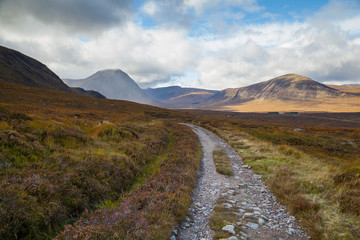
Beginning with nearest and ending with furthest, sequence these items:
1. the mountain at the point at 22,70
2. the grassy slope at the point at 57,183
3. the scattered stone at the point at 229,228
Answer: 1. the grassy slope at the point at 57,183
2. the scattered stone at the point at 229,228
3. the mountain at the point at 22,70

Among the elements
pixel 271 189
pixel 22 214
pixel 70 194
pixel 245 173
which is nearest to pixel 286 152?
pixel 245 173

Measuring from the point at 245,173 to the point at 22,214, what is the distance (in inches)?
440

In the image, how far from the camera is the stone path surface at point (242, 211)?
5.34m

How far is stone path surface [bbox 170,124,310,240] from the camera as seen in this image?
5344mm

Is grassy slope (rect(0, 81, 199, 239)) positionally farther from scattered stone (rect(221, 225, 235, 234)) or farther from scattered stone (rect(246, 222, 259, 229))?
scattered stone (rect(246, 222, 259, 229))

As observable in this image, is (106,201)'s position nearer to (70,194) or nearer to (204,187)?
(70,194)

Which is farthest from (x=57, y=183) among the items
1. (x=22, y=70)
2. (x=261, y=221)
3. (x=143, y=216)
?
(x=22, y=70)

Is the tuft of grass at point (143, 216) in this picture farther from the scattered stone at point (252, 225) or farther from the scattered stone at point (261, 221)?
the scattered stone at point (261, 221)

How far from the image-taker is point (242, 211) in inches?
263

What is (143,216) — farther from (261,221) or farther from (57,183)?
(261,221)

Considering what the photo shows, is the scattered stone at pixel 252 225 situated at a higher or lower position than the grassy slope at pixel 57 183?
lower

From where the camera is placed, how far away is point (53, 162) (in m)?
7.56

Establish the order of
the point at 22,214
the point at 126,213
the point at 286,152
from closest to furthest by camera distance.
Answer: the point at 22,214
the point at 126,213
the point at 286,152

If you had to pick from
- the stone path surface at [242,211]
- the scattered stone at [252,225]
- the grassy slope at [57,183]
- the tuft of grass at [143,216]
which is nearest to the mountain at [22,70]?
the grassy slope at [57,183]
